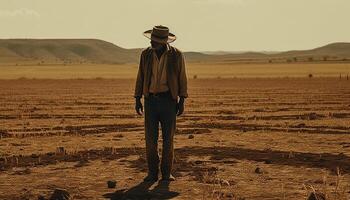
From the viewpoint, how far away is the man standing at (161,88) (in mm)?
9000

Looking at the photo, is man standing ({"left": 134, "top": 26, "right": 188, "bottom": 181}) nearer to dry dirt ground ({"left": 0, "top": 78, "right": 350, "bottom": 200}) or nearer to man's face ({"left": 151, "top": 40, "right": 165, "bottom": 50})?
man's face ({"left": 151, "top": 40, "right": 165, "bottom": 50})

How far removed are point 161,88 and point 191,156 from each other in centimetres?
274

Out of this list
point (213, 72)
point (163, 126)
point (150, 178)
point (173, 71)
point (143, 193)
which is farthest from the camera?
point (213, 72)

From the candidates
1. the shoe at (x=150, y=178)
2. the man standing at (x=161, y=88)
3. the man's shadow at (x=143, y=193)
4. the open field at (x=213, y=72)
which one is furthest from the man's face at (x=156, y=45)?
the open field at (x=213, y=72)

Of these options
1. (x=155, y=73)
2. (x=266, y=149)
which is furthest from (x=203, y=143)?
(x=155, y=73)

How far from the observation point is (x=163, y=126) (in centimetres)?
924

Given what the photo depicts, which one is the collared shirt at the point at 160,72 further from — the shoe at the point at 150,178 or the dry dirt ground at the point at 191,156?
the dry dirt ground at the point at 191,156

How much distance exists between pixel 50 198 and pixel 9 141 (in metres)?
6.66

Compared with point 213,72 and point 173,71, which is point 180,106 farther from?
point 213,72

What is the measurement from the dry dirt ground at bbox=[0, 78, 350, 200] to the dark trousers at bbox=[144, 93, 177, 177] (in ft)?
1.15

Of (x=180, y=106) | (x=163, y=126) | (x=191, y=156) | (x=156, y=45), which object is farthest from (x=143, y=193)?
(x=191, y=156)

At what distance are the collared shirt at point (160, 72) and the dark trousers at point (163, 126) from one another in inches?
5.6

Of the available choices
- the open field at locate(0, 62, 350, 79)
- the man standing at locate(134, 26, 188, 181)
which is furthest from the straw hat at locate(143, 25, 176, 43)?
the open field at locate(0, 62, 350, 79)

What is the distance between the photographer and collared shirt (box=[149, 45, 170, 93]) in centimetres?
900
